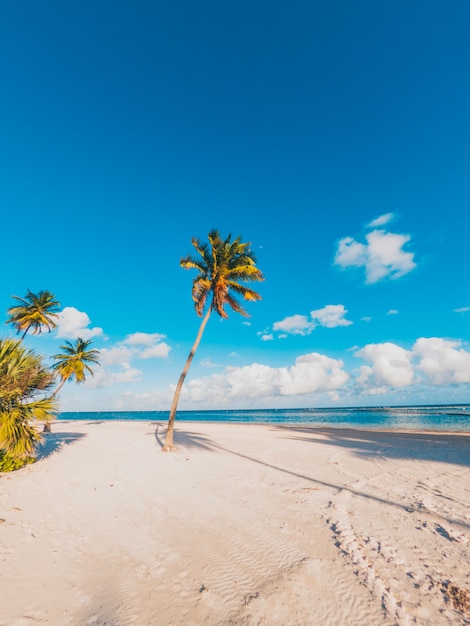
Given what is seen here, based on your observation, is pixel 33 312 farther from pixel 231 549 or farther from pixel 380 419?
pixel 380 419

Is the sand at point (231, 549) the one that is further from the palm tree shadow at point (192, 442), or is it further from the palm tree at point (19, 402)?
the palm tree shadow at point (192, 442)

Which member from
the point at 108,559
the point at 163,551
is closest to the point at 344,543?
the point at 163,551

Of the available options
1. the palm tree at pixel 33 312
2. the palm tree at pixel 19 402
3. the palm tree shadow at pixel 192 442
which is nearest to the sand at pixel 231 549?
the palm tree at pixel 19 402

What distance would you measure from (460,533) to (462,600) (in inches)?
95.4

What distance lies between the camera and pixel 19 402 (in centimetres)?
927

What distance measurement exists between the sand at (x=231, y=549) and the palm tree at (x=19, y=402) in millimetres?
802

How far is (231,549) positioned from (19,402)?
8297 mm

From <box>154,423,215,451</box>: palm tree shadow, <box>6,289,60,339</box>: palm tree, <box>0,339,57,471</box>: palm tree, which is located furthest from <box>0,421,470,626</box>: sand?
<box>6,289,60,339</box>: palm tree

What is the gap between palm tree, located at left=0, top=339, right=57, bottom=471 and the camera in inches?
348

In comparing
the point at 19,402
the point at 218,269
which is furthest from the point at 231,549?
the point at 218,269

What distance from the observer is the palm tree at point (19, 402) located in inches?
348

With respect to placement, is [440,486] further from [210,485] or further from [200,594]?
[200,594]

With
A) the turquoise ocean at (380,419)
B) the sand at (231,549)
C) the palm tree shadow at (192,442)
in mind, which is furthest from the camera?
the turquoise ocean at (380,419)

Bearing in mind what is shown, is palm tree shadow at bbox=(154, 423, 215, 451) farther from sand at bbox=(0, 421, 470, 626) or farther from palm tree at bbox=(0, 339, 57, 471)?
palm tree at bbox=(0, 339, 57, 471)
